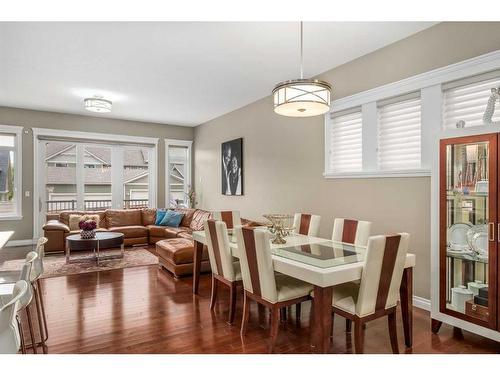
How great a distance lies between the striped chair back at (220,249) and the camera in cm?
300

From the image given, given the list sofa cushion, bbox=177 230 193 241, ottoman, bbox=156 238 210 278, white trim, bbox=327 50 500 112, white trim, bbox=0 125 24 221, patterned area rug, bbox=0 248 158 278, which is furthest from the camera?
white trim, bbox=0 125 24 221

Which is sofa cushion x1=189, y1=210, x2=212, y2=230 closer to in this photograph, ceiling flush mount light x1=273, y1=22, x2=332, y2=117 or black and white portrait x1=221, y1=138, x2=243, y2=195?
black and white portrait x1=221, y1=138, x2=243, y2=195

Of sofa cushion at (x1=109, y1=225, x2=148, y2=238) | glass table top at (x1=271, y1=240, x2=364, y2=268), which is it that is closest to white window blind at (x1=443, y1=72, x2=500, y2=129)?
glass table top at (x1=271, y1=240, x2=364, y2=268)

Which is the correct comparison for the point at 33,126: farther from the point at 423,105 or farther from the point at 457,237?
the point at 457,237

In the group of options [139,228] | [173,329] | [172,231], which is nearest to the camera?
[173,329]

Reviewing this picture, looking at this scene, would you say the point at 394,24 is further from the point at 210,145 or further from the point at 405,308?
the point at 210,145

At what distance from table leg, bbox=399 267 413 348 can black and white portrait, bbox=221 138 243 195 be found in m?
4.19

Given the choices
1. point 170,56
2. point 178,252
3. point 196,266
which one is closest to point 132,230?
point 178,252

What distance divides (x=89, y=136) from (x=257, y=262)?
20.5 feet

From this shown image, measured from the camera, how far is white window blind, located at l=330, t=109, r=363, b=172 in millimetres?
4042

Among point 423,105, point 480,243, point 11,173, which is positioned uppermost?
point 423,105

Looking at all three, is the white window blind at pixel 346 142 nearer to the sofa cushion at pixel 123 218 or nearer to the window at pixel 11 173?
the sofa cushion at pixel 123 218

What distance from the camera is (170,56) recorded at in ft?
12.8

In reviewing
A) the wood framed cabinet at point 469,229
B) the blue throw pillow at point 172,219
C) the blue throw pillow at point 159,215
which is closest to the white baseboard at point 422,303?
the wood framed cabinet at point 469,229
